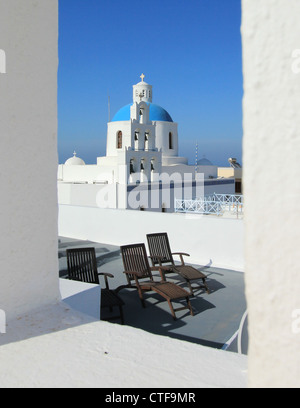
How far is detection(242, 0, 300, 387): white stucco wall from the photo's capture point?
3.26ft

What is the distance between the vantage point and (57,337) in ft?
7.30

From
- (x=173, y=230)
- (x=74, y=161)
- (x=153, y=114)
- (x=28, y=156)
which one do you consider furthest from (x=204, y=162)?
(x=28, y=156)

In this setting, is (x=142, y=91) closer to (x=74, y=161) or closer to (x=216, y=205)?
(x=74, y=161)

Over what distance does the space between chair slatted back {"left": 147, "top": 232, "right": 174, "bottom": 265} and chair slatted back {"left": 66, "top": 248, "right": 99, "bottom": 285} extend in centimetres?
146

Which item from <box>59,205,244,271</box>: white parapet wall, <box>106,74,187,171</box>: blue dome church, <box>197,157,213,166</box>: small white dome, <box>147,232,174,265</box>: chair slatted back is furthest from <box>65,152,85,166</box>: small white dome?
<box>147,232,174,265</box>: chair slatted back

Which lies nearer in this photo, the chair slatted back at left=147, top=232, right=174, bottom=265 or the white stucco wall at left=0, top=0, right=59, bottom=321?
the white stucco wall at left=0, top=0, right=59, bottom=321

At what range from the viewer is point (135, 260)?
17.9 feet

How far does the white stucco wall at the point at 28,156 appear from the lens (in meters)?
2.48

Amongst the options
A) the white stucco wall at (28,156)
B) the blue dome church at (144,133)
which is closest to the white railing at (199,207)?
the blue dome church at (144,133)

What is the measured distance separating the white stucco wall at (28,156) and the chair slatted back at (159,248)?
11.4 feet

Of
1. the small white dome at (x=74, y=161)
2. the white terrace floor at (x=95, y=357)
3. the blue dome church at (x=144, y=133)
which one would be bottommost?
the white terrace floor at (x=95, y=357)

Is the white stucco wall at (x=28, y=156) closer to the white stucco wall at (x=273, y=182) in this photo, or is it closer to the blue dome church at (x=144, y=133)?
the white stucco wall at (x=273, y=182)

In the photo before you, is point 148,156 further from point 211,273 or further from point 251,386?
point 251,386

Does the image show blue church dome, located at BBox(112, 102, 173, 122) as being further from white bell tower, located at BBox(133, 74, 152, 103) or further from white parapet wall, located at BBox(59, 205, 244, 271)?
white parapet wall, located at BBox(59, 205, 244, 271)
